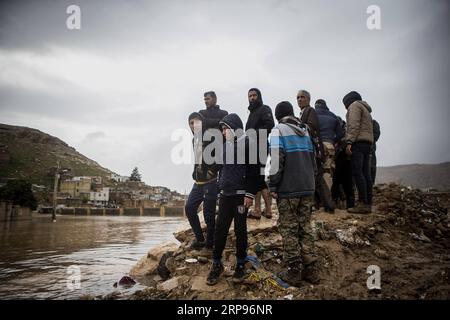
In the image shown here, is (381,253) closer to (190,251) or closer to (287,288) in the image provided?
(287,288)

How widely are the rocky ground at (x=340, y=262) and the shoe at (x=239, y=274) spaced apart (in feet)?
0.22

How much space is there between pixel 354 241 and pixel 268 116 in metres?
2.37

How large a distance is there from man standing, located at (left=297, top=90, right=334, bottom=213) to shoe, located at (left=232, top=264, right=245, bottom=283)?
Result: 2269 mm

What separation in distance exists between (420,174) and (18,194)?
53018 millimetres

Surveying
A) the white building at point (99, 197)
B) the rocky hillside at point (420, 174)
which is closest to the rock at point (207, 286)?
the rocky hillside at point (420, 174)

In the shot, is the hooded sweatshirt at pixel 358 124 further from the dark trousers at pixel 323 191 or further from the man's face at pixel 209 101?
the man's face at pixel 209 101

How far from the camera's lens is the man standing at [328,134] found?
482 cm

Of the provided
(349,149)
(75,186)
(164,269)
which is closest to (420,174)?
(349,149)

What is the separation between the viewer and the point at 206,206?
3576mm

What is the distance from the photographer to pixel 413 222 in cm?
508

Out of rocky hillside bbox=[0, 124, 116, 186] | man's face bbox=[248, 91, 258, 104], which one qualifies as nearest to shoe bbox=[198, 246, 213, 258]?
man's face bbox=[248, 91, 258, 104]

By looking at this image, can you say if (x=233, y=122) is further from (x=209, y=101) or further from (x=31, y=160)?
(x=31, y=160)

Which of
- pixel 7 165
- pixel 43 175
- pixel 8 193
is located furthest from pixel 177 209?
pixel 7 165

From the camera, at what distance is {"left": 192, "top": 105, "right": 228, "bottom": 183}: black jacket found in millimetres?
3492
